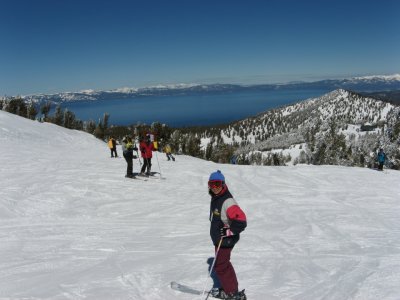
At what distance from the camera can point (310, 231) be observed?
1126 cm

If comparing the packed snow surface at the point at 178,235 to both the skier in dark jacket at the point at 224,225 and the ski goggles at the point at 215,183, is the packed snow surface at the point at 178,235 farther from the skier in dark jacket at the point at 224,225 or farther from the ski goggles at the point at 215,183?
the ski goggles at the point at 215,183

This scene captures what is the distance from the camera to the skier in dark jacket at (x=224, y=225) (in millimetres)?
5383

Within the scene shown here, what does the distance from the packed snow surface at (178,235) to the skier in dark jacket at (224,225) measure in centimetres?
80

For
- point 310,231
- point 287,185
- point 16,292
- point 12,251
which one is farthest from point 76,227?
point 287,185

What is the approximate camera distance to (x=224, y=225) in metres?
5.60

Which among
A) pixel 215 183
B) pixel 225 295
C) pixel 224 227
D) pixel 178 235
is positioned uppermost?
pixel 215 183

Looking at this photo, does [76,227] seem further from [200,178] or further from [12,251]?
[200,178]

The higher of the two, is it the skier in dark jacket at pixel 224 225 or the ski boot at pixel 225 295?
the skier in dark jacket at pixel 224 225

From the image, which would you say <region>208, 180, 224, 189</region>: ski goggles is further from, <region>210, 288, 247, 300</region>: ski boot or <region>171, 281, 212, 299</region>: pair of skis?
<region>171, 281, 212, 299</region>: pair of skis

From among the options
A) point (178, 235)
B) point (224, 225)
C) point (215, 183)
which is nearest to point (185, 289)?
point (224, 225)

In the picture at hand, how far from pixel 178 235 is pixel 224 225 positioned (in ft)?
16.8

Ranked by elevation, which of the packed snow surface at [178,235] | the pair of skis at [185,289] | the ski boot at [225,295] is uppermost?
the ski boot at [225,295]

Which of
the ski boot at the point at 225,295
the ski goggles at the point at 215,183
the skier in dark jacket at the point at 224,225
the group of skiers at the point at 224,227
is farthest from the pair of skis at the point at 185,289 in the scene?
the ski goggles at the point at 215,183

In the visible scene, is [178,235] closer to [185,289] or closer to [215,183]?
[185,289]
